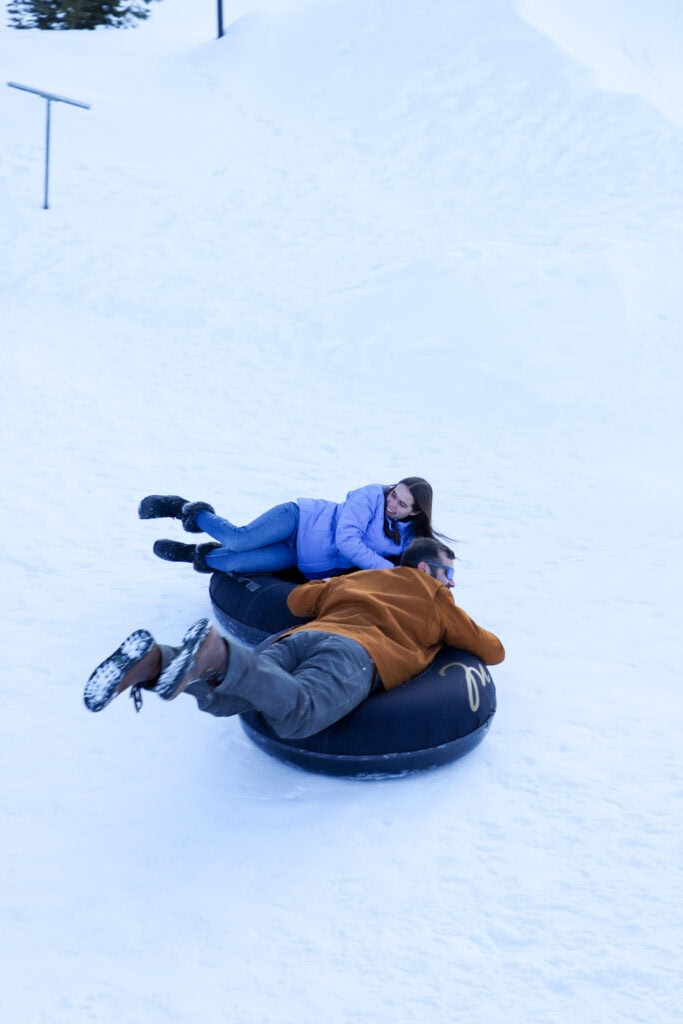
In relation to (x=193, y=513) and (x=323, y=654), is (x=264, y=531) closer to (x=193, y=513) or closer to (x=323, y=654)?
(x=193, y=513)

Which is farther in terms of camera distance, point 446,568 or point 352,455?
point 352,455

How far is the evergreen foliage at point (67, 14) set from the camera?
21.3 metres

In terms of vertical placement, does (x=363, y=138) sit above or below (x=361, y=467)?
above

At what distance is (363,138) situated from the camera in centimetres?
1391

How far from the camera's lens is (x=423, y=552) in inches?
155

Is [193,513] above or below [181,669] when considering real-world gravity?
below

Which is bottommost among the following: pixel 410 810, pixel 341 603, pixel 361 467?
pixel 361 467

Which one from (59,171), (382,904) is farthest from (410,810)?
(59,171)

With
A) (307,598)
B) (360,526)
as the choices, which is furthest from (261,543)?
(307,598)

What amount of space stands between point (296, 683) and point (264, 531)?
1680mm

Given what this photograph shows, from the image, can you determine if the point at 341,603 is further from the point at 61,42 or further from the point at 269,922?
the point at 61,42

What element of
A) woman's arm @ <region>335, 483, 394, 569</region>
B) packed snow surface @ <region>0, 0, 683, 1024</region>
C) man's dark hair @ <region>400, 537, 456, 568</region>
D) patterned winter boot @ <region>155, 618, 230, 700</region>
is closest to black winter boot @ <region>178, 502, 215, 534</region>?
packed snow surface @ <region>0, 0, 683, 1024</region>

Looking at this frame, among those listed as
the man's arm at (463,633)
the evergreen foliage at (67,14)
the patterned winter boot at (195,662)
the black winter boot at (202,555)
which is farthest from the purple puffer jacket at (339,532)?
the evergreen foliage at (67,14)

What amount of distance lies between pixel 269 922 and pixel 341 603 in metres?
1.29
